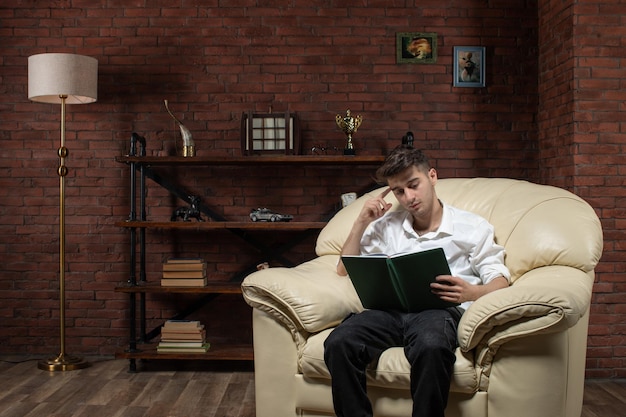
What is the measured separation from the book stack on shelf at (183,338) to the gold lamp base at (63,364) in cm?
50

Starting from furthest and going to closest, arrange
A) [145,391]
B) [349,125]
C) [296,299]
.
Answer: [349,125]
[145,391]
[296,299]

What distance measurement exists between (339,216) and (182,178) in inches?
54.5

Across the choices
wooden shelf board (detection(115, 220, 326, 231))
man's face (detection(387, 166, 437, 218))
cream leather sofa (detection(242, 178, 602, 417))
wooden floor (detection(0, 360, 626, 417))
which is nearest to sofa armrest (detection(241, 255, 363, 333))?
cream leather sofa (detection(242, 178, 602, 417))

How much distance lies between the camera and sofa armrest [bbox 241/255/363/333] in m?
2.46

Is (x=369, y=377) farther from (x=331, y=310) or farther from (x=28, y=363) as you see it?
(x=28, y=363)

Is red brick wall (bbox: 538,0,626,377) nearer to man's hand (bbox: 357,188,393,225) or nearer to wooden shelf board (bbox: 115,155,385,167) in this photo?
wooden shelf board (bbox: 115,155,385,167)

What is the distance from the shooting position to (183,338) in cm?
388

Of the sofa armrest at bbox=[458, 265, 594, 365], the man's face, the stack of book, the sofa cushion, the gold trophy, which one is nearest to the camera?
the sofa armrest at bbox=[458, 265, 594, 365]

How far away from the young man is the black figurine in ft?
4.53

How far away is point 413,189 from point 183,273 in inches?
70.1

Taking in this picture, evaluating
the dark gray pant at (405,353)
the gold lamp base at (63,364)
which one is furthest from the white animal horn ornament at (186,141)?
the dark gray pant at (405,353)

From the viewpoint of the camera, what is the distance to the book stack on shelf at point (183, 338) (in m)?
3.86

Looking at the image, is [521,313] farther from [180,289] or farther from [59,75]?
[59,75]

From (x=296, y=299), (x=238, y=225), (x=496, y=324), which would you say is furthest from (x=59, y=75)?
(x=496, y=324)
